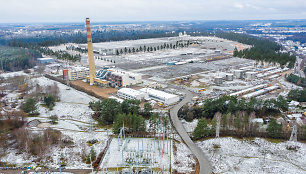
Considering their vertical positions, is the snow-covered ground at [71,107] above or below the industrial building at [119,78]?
below

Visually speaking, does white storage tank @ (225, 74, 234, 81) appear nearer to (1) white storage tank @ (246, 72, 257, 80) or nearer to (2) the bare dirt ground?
(1) white storage tank @ (246, 72, 257, 80)

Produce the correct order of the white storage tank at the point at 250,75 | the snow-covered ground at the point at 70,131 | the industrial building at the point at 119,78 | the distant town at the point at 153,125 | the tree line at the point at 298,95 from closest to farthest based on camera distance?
1. the distant town at the point at 153,125
2. the snow-covered ground at the point at 70,131
3. the tree line at the point at 298,95
4. the industrial building at the point at 119,78
5. the white storage tank at the point at 250,75

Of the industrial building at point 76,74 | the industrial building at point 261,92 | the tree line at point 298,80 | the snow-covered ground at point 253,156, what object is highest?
the industrial building at point 76,74

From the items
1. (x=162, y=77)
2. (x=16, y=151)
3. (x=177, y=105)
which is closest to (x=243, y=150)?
(x=177, y=105)

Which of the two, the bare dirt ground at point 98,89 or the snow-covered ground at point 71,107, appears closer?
the snow-covered ground at point 71,107

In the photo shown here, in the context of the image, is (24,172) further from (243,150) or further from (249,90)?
(249,90)

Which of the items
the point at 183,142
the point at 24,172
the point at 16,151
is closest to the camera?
the point at 24,172

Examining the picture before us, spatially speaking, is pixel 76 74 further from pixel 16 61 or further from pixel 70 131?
pixel 70 131

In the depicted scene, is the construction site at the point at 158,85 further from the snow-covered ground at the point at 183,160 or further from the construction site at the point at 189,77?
the snow-covered ground at the point at 183,160

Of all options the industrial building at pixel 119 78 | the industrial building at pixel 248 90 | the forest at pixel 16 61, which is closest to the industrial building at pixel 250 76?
the industrial building at pixel 248 90
